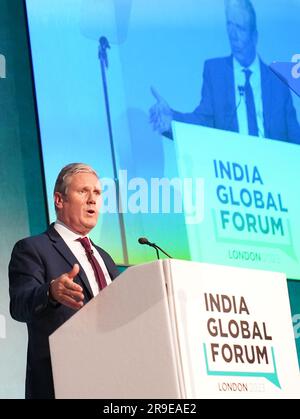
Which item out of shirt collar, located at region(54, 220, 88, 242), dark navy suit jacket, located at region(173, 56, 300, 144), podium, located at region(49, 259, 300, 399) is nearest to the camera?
podium, located at region(49, 259, 300, 399)

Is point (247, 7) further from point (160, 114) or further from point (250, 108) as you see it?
point (160, 114)

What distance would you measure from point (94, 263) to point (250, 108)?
2.57 m

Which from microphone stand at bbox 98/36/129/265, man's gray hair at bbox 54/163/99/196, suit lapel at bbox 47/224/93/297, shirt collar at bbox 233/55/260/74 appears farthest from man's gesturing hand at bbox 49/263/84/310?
shirt collar at bbox 233/55/260/74

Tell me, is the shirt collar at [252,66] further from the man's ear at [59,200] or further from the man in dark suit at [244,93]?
the man's ear at [59,200]

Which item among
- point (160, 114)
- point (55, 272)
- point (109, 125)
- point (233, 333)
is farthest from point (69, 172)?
point (160, 114)

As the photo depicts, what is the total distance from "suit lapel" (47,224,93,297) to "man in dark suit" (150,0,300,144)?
217cm

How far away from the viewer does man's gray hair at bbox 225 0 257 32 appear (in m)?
6.11

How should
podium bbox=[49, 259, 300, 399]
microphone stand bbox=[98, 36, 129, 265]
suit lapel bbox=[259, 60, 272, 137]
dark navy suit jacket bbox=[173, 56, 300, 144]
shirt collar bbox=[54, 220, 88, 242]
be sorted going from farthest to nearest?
1. suit lapel bbox=[259, 60, 272, 137]
2. dark navy suit jacket bbox=[173, 56, 300, 144]
3. microphone stand bbox=[98, 36, 129, 265]
4. shirt collar bbox=[54, 220, 88, 242]
5. podium bbox=[49, 259, 300, 399]

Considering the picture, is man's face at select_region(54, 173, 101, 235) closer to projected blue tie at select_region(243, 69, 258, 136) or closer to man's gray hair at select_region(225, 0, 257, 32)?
projected blue tie at select_region(243, 69, 258, 136)

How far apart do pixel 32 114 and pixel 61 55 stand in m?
0.37

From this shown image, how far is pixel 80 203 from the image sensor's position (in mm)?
3842

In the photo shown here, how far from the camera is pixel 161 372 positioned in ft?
9.02

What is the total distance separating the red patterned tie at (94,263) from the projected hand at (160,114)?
194 centimetres
